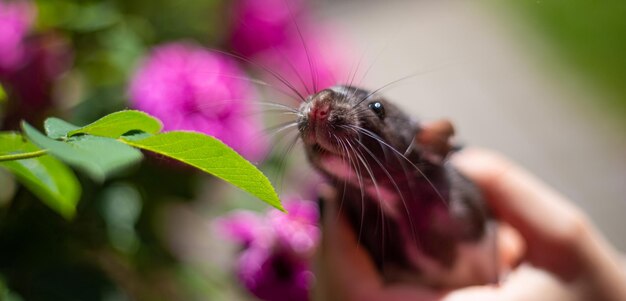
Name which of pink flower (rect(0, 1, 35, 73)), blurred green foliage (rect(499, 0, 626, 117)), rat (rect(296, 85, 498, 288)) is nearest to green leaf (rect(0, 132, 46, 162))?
rat (rect(296, 85, 498, 288))

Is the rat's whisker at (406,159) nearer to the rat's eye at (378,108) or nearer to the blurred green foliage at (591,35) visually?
the rat's eye at (378,108)

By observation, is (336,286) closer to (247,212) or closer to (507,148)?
(247,212)

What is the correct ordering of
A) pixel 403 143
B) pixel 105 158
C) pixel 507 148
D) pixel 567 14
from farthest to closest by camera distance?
pixel 507 148 < pixel 567 14 < pixel 403 143 < pixel 105 158

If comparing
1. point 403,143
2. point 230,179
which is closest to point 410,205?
point 403,143

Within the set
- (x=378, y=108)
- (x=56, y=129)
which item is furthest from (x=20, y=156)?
(x=378, y=108)

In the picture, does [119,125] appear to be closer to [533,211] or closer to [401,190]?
[401,190]

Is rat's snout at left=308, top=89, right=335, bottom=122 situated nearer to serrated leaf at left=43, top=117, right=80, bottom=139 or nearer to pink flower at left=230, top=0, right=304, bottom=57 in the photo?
serrated leaf at left=43, top=117, right=80, bottom=139

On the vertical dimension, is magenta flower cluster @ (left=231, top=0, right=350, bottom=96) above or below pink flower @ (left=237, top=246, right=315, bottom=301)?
above
